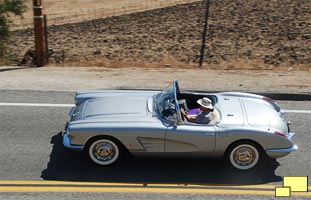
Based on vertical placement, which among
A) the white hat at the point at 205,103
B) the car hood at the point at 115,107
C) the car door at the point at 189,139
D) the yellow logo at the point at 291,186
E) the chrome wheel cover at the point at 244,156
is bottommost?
the yellow logo at the point at 291,186

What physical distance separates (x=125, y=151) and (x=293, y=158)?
8.47ft

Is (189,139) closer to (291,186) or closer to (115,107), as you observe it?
(115,107)

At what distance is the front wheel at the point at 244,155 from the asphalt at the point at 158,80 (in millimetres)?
3420

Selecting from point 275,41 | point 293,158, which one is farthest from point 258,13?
point 293,158

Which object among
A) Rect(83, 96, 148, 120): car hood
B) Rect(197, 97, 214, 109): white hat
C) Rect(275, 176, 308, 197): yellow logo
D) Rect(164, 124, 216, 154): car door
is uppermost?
Rect(197, 97, 214, 109): white hat

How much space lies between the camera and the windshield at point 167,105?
7.80 meters

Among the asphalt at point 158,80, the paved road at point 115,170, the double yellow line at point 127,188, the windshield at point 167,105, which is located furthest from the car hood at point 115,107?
the asphalt at point 158,80

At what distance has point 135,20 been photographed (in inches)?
947

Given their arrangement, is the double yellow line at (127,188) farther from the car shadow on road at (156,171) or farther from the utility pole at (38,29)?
the utility pole at (38,29)

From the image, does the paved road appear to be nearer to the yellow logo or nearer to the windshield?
the yellow logo

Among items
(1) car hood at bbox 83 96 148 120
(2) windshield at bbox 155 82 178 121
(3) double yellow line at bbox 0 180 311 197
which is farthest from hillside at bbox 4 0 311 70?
(3) double yellow line at bbox 0 180 311 197

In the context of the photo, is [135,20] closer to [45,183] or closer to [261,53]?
[261,53]

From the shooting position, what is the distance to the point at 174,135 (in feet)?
25.0

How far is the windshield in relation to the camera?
7797 mm
